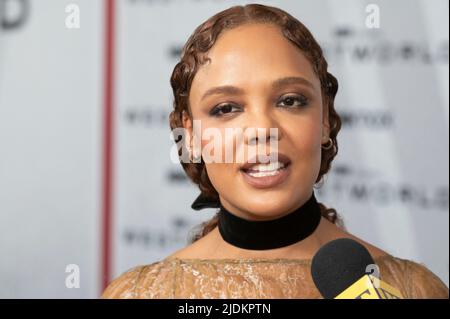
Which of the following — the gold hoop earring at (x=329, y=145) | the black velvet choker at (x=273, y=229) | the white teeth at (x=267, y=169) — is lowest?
the black velvet choker at (x=273, y=229)

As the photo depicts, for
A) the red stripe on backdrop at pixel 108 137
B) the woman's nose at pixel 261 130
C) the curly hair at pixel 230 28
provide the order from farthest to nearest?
the red stripe on backdrop at pixel 108 137 → the curly hair at pixel 230 28 → the woman's nose at pixel 261 130

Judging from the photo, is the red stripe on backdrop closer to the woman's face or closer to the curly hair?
the curly hair

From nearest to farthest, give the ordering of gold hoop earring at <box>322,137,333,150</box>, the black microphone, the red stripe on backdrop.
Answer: the black microphone < gold hoop earring at <box>322,137,333,150</box> < the red stripe on backdrop

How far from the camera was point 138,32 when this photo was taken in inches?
Answer: 83.0

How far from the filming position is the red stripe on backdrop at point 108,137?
2.12 metres

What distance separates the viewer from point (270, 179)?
1.16 m

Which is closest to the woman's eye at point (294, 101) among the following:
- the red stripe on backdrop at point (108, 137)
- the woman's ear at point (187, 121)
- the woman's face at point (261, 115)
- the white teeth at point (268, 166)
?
the woman's face at point (261, 115)

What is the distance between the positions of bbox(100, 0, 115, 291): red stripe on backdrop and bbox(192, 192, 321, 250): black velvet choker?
3.11 ft

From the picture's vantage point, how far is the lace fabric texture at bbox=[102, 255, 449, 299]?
3.90 feet

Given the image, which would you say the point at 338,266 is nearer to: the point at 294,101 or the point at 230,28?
the point at 294,101

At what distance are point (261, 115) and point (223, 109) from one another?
91mm

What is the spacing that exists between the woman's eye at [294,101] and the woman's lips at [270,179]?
0.12m

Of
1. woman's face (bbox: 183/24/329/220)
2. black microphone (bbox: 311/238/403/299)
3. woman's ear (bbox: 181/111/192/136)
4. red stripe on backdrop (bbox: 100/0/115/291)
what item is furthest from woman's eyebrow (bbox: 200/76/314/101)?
red stripe on backdrop (bbox: 100/0/115/291)

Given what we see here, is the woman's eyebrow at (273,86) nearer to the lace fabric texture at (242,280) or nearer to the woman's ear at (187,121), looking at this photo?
the woman's ear at (187,121)
